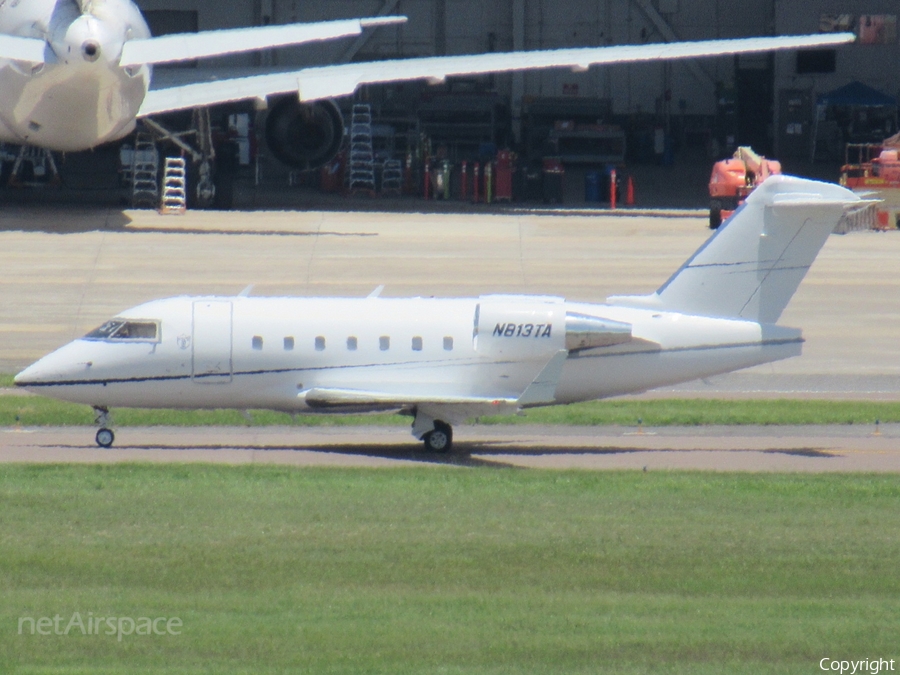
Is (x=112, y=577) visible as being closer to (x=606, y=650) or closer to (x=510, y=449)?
(x=606, y=650)

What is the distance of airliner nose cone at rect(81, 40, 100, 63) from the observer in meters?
33.6

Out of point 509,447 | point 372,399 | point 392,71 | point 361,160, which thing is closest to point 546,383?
point 509,447

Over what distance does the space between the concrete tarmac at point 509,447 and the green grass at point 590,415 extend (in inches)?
17.1

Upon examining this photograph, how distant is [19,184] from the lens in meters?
50.4

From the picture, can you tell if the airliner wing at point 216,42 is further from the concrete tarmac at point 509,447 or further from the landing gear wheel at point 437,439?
the landing gear wheel at point 437,439

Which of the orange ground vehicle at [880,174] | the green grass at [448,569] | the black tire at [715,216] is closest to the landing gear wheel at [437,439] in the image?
the green grass at [448,569]

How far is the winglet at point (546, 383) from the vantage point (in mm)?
20562

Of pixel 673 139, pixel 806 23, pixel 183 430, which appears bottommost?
pixel 183 430

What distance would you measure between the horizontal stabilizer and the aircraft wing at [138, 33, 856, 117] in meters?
5.98

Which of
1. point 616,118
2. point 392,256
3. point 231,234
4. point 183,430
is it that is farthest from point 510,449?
point 616,118

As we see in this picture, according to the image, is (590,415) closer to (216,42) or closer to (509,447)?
(509,447)

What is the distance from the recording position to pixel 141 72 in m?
36.7

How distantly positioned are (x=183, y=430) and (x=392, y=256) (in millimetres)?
14135

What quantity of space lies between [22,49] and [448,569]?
24.3 metres
